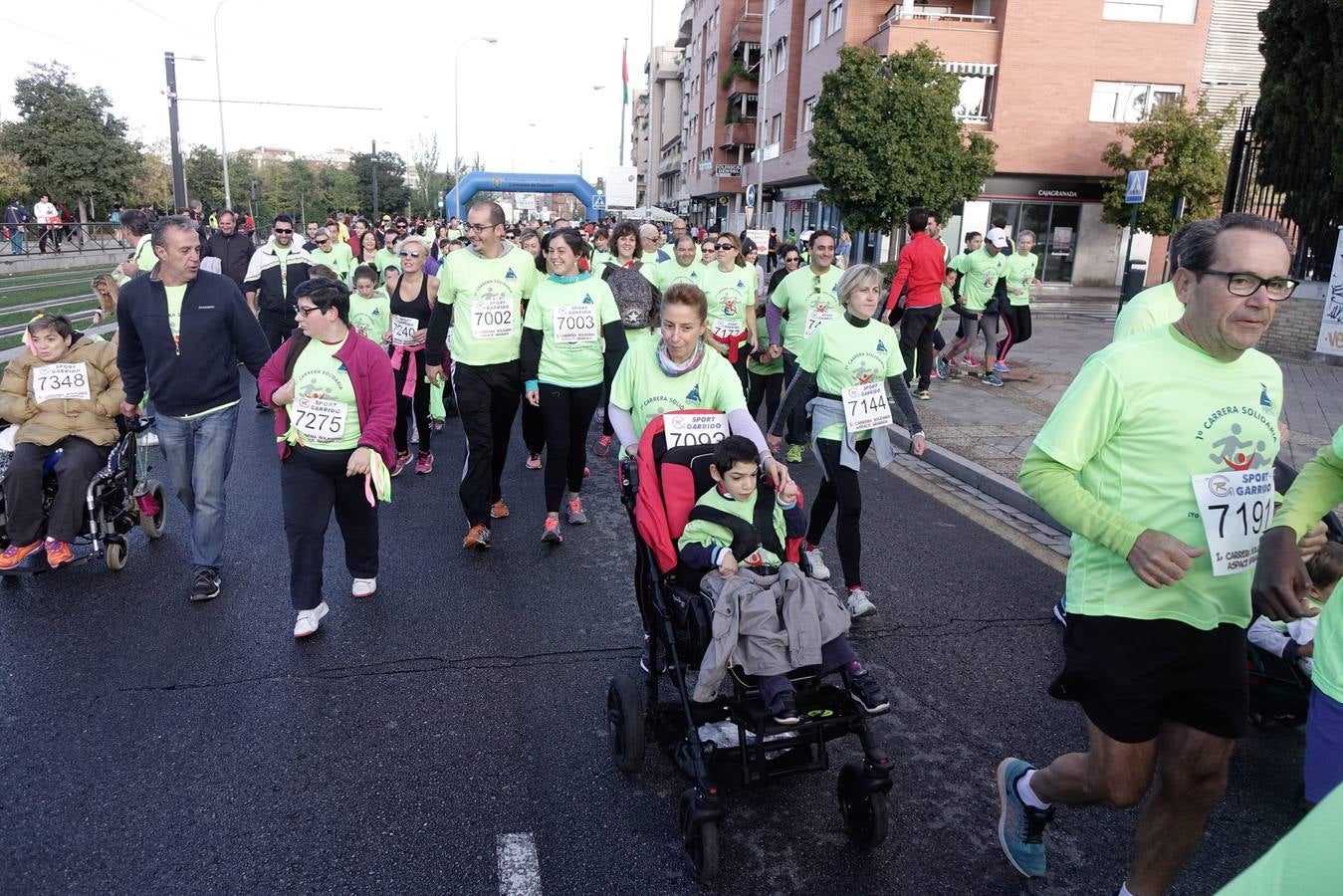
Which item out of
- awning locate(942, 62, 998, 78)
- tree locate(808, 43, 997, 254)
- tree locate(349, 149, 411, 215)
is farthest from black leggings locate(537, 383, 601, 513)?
tree locate(349, 149, 411, 215)

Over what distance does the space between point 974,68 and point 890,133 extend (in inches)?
310

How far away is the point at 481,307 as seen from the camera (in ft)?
20.7

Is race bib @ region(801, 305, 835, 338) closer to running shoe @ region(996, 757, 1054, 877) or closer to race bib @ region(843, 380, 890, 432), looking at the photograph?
race bib @ region(843, 380, 890, 432)

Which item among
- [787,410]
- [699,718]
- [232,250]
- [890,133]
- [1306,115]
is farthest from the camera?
[890,133]

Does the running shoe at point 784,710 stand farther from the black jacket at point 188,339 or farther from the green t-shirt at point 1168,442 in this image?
the black jacket at point 188,339

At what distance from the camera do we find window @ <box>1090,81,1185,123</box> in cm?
3105

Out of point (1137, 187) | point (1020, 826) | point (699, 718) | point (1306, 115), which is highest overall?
point (1306, 115)

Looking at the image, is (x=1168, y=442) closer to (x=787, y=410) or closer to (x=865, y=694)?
(x=865, y=694)

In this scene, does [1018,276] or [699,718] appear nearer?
[699,718]

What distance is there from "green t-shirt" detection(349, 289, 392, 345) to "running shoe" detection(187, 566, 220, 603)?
11.4 ft

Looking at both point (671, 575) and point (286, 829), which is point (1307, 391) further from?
point (286, 829)

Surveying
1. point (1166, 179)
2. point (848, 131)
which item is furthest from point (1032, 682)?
point (1166, 179)

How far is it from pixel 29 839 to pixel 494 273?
412 centimetres

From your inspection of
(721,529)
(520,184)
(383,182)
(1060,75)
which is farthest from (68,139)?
(721,529)
